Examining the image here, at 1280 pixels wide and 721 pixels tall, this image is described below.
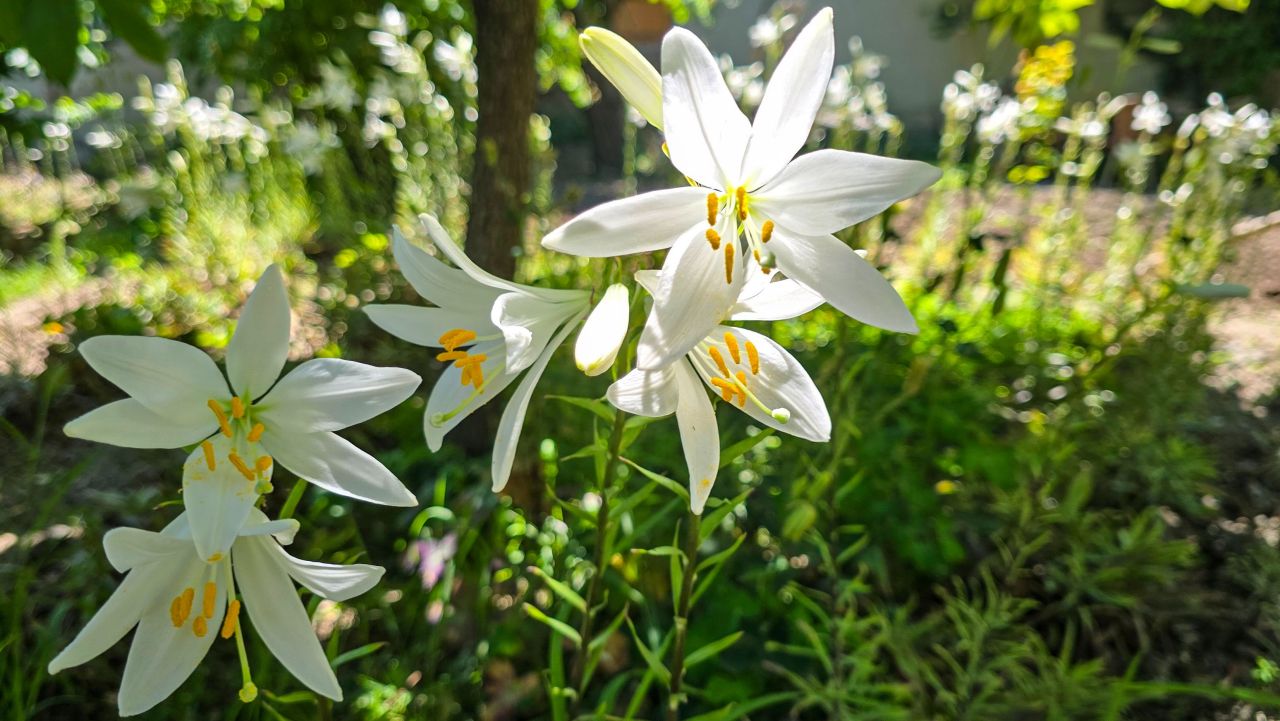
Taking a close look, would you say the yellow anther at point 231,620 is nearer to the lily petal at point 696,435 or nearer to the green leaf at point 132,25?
the lily petal at point 696,435

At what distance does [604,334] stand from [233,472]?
1.21ft

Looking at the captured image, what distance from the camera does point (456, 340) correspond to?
27.8 inches

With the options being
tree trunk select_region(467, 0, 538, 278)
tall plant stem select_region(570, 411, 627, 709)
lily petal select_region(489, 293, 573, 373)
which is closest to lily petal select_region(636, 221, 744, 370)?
lily petal select_region(489, 293, 573, 373)

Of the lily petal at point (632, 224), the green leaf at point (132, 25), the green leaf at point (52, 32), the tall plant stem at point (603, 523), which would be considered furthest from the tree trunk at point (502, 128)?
the lily petal at point (632, 224)

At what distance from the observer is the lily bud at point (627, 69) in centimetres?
64

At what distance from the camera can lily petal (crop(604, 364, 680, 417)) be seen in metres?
0.60

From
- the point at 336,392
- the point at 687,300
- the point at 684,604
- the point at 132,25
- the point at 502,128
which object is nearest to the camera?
the point at 687,300

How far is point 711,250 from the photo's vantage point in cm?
62

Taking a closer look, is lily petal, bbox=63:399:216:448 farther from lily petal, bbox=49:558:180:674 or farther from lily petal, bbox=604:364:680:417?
lily petal, bbox=604:364:680:417

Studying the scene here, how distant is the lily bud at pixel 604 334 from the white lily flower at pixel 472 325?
61mm

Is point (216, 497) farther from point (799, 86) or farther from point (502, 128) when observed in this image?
point (502, 128)

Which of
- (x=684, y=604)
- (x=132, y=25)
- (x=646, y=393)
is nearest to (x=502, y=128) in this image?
(x=132, y=25)

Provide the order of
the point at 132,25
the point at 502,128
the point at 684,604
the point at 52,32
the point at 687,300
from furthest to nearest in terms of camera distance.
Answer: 1. the point at 502,128
2. the point at 132,25
3. the point at 52,32
4. the point at 684,604
5. the point at 687,300

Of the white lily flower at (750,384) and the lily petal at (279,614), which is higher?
the white lily flower at (750,384)
